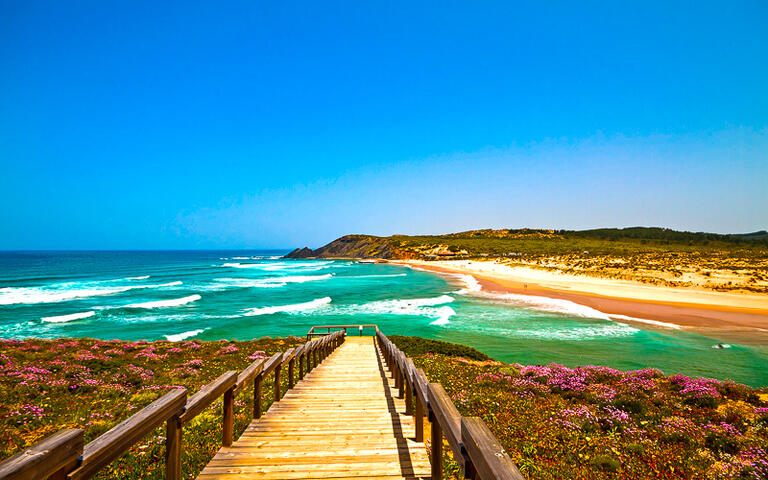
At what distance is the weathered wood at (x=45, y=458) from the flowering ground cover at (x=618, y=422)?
15.0ft

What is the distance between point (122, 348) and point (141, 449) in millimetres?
13019

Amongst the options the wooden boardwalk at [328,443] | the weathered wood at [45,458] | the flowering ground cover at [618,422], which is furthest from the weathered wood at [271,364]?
the weathered wood at [45,458]

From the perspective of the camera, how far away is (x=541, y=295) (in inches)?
1433

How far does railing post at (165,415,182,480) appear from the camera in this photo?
321 cm

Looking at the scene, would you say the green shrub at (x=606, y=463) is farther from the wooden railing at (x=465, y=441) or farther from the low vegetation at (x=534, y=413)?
the wooden railing at (x=465, y=441)

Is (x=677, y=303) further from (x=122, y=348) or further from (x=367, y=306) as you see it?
(x=122, y=348)

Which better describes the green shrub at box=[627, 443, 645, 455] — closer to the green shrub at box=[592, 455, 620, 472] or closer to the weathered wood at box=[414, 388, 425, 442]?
the green shrub at box=[592, 455, 620, 472]

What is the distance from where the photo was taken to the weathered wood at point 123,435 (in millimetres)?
2199

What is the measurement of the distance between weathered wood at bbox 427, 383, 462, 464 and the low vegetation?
229 cm

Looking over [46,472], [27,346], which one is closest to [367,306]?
[27,346]

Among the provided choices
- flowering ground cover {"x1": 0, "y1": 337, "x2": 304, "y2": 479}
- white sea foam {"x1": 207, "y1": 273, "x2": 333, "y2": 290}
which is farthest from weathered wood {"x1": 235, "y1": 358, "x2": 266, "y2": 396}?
white sea foam {"x1": 207, "y1": 273, "x2": 333, "y2": 290}

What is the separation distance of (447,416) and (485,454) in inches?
34.3

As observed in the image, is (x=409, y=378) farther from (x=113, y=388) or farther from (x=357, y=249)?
(x=357, y=249)

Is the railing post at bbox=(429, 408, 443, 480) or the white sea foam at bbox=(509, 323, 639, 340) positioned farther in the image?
the white sea foam at bbox=(509, 323, 639, 340)
